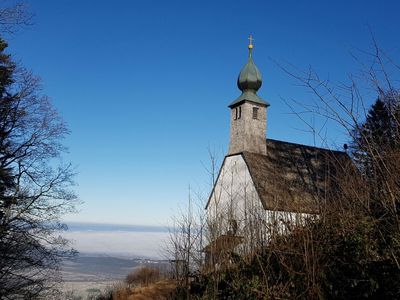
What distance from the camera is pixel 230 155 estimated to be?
28141 millimetres

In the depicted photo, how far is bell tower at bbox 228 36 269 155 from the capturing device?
91.1 ft

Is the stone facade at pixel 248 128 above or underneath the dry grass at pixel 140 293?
above

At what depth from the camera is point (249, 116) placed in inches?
1119

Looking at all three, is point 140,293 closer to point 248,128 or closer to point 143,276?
point 143,276

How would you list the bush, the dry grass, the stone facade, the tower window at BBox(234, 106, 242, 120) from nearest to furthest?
the dry grass, the bush, the stone facade, the tower window at BBox(234, 106, 242, 120)

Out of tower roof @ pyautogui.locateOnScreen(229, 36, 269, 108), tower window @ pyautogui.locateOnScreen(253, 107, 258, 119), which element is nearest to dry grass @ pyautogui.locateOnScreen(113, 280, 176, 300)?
tower window @ pyautogui.locateOnScreen(253, 107, 258, 119)

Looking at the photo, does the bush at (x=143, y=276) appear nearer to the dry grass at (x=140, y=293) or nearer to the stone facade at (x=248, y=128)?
the dry grass at (x=140, y=293)

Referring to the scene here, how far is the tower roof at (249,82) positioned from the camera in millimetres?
29109

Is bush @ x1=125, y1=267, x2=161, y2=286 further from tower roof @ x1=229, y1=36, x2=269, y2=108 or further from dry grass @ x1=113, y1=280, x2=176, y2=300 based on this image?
tower roof @ x1=229, y1=36, x2=269, y2=108

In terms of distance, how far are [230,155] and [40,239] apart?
1489 centimetres

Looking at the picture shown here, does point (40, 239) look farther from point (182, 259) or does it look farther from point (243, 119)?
point (243, 119)

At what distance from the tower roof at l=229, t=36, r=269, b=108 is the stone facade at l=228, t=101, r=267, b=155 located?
38 centimetres

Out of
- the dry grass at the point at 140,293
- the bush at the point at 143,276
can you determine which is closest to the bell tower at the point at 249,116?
the bush at the point at 143,276

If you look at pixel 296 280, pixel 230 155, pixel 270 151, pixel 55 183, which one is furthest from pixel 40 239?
pixel 270 151
